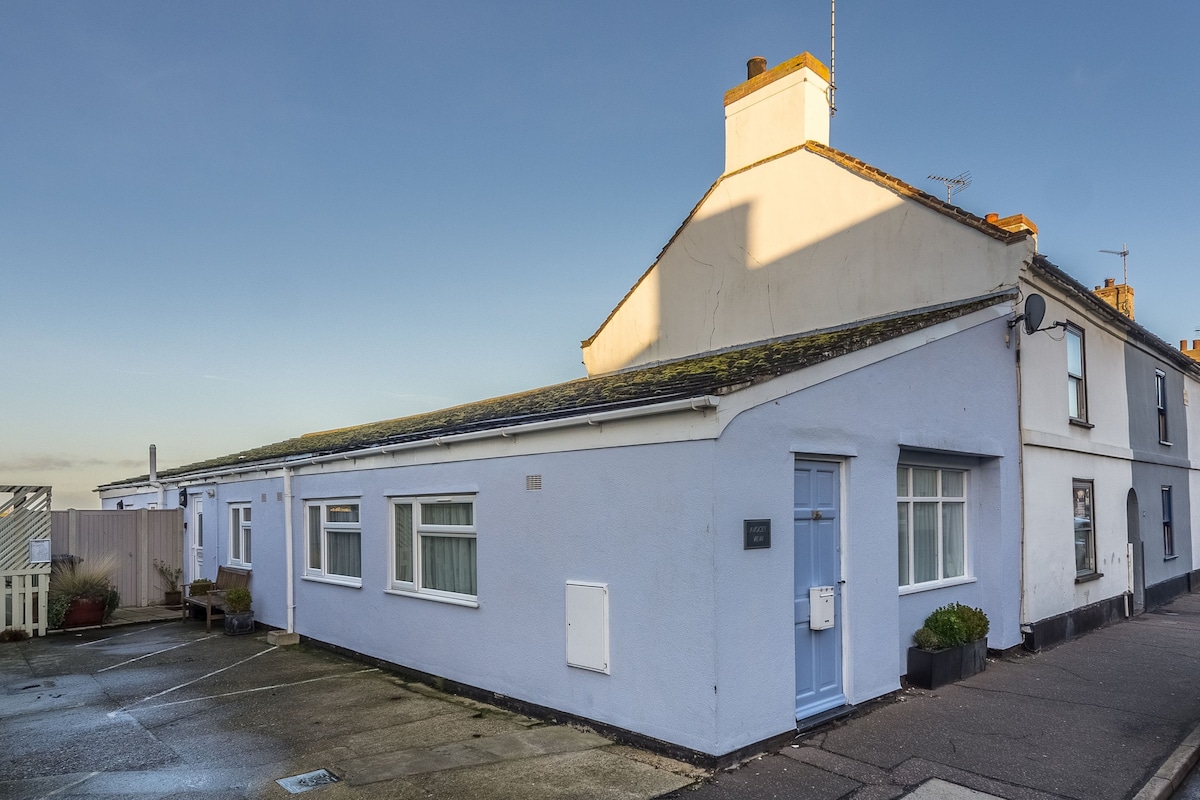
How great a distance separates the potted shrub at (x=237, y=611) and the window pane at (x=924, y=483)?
11447mm

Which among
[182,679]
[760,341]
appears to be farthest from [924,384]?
[182,679]

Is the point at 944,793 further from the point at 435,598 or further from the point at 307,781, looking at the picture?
the point at 435,598

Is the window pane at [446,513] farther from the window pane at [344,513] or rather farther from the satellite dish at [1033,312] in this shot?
the satellite dish at [1033,312]

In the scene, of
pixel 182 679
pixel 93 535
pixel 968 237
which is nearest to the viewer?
pixel 182 679

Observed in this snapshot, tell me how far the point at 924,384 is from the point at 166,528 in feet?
56.1

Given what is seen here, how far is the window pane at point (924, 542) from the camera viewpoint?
32.1ft

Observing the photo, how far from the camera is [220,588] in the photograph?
50.3ft

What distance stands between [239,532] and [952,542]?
12.9m

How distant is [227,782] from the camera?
6305mm

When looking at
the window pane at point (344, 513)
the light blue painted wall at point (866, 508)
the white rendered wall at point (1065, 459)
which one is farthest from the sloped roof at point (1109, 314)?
the window pane at point (344, 513)

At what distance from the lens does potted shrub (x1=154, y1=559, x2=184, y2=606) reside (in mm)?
18281

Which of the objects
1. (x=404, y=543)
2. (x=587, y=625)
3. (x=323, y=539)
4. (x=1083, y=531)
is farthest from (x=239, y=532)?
(x=1083, y=531)

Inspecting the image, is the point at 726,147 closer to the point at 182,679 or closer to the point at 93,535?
the point at 182,679

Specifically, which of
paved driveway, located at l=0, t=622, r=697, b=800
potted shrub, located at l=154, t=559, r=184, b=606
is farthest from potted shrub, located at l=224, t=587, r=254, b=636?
potted shrub, located at l=154, t=559, r=184, b=606
